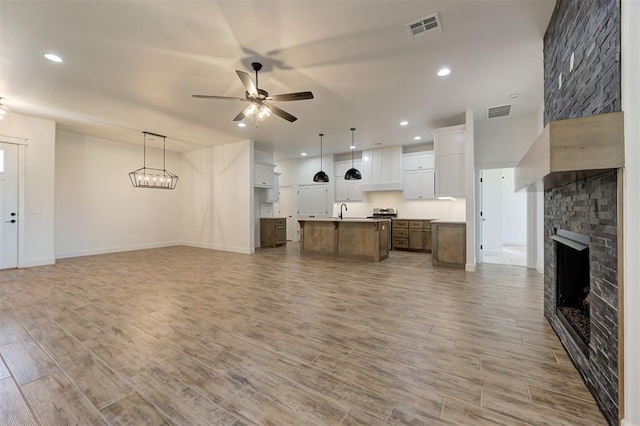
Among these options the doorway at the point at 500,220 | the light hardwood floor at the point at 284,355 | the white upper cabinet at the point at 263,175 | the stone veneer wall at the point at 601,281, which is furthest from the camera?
the white upper cabinet at the point at 263,175

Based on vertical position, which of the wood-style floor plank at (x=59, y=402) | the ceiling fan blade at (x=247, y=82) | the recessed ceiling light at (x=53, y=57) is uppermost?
the recessed ceiling light at (x=53, y=57)

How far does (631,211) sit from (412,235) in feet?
21.6

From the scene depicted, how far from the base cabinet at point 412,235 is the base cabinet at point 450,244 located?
2.02 meters

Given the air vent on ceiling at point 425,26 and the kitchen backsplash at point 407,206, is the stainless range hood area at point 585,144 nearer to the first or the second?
the air vent on ceiling at point 425,26

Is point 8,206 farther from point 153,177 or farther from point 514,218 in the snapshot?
point 514,218

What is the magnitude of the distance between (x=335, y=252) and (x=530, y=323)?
14.0 feet

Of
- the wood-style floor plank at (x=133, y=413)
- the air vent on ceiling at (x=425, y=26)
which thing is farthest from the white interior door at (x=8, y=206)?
the air vent on ceiling at (x=425, y=26)

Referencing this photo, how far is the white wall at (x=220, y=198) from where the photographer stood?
751 cm

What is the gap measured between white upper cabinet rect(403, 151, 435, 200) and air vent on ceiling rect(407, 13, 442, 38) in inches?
204

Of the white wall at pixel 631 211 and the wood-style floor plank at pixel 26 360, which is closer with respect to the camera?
the white wall at pixel 631 211

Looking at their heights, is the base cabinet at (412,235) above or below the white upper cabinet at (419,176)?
below

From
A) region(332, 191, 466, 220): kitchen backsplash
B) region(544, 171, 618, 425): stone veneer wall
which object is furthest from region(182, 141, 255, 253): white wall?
region(544, 171, 618, 425): stone veneer wall

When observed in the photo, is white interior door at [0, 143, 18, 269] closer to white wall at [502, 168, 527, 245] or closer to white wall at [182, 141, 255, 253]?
white wall at [182, 141, 255, 253]

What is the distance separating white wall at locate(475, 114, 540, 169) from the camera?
542 centimetres
